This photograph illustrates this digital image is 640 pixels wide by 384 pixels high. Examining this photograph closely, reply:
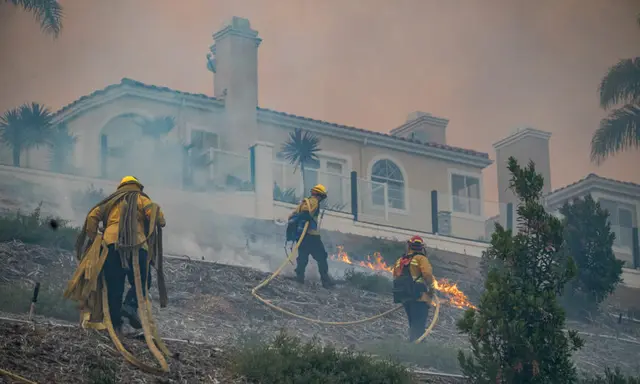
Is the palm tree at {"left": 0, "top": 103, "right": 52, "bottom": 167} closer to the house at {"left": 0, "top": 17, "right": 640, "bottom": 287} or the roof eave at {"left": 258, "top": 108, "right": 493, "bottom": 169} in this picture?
the house at {"left": 0, "top": 17, "right": 640, "bottom": 287}

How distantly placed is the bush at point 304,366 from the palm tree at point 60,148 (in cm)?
1354

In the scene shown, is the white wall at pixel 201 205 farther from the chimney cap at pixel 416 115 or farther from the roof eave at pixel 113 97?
the chimney cap at pixel 416 115

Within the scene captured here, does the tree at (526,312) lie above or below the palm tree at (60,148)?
below

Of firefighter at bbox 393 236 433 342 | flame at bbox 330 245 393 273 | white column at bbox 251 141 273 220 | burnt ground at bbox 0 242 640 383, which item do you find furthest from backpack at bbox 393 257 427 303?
white column at bbox 251 141 273 220

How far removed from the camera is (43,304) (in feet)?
55.5

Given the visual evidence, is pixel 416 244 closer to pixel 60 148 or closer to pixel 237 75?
pixel 60 148

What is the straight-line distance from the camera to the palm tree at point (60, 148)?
27.7m

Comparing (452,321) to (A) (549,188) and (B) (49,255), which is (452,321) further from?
(A) (549,188)

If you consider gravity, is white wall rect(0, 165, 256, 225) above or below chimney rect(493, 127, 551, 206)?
below

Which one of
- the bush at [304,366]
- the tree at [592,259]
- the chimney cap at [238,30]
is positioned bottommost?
the bush at [304,366]

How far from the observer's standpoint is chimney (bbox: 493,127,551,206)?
38.8m

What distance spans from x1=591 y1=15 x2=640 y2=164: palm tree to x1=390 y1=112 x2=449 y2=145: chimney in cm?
789

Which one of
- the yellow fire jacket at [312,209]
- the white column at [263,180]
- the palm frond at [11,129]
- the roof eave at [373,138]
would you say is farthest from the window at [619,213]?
the palm frond at [11,129]

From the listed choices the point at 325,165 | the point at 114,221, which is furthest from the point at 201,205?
the point at 114,221
